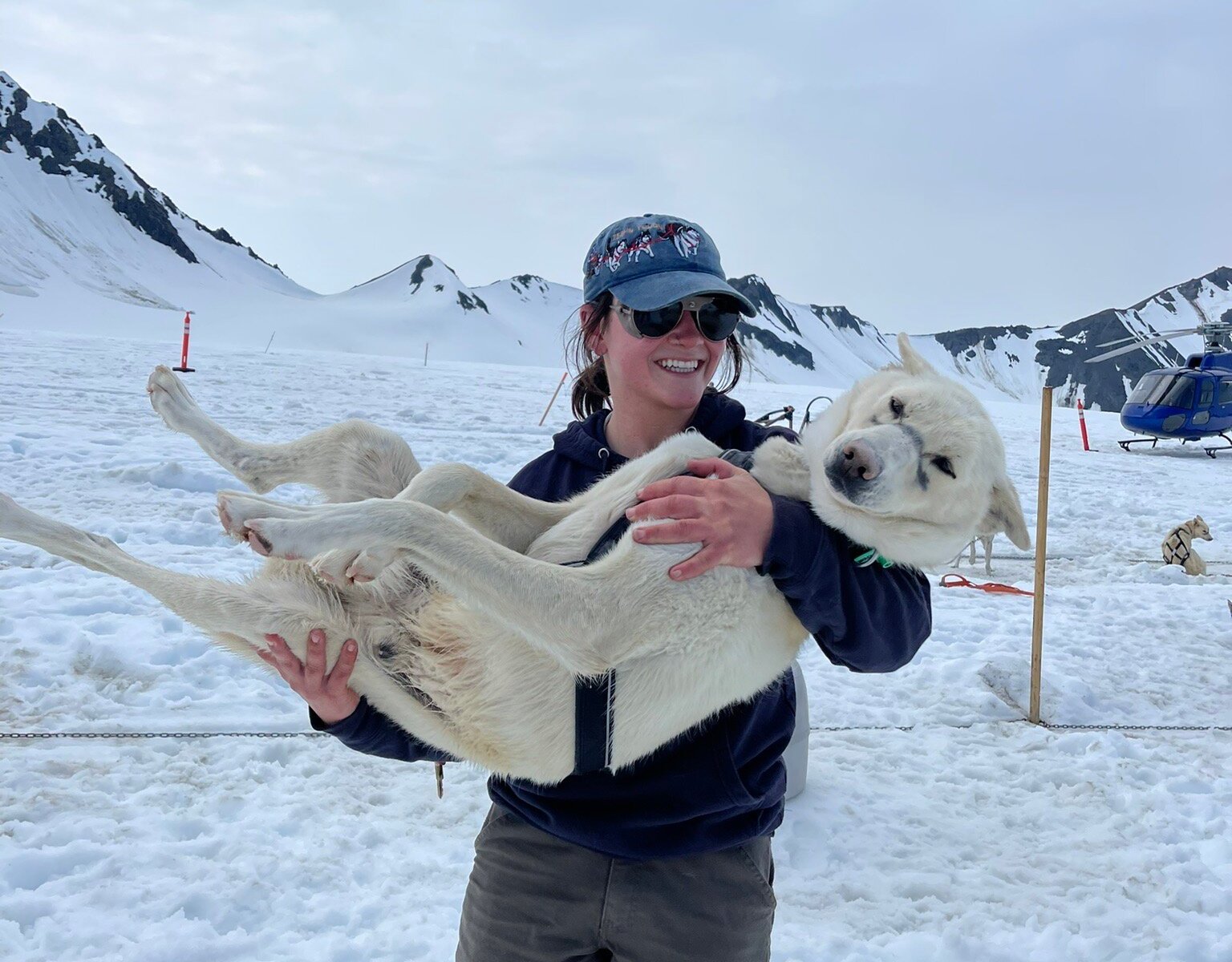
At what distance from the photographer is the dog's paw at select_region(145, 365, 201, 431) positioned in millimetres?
2473

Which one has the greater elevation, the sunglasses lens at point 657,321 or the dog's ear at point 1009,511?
the sunglasses lens at point 657,321

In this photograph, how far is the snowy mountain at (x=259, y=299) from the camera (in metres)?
53.8

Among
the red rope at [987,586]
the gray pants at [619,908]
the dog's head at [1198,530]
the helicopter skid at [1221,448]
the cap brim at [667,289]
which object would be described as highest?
the helicopter skid at [1221,448]

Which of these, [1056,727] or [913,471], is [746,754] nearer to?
[913,471]

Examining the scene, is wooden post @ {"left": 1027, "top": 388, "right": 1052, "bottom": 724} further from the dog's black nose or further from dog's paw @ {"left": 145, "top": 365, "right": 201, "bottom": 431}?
dog's paw @ {"left": 145, "top": 365, "right": 201, "bottom": 431}

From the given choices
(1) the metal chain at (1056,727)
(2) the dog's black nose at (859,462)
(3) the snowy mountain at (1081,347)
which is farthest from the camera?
(3) the snowy mountain at (1081,347)

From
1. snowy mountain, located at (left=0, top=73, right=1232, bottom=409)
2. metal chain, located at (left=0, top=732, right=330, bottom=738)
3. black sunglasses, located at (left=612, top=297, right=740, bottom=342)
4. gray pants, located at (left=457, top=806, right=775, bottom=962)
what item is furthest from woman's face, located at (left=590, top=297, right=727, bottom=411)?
snowy mountain, located at (left=0, top=73, right=1232, bottom=409)

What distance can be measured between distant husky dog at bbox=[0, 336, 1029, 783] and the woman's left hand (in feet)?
0.38

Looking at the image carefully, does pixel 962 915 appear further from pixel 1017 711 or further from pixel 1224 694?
pixel 1224 694

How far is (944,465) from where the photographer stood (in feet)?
7.10

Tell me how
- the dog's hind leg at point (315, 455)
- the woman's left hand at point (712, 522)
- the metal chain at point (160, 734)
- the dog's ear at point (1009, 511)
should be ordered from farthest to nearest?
the metal chain at point (160, 734), the dog's hind leg at point (315, 455), the dog's ear at point (1009, 511), the woman's left hand at point (712, 522)

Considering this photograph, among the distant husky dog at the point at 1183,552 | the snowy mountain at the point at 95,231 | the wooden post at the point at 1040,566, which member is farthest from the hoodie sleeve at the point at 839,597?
the snowy mountain at the point at 95,231

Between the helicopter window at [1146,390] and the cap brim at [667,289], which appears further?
the helicopter window at [1146,390]

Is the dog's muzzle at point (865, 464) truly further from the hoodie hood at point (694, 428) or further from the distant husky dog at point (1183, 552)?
the distant husky dog at point (1183, 552)
